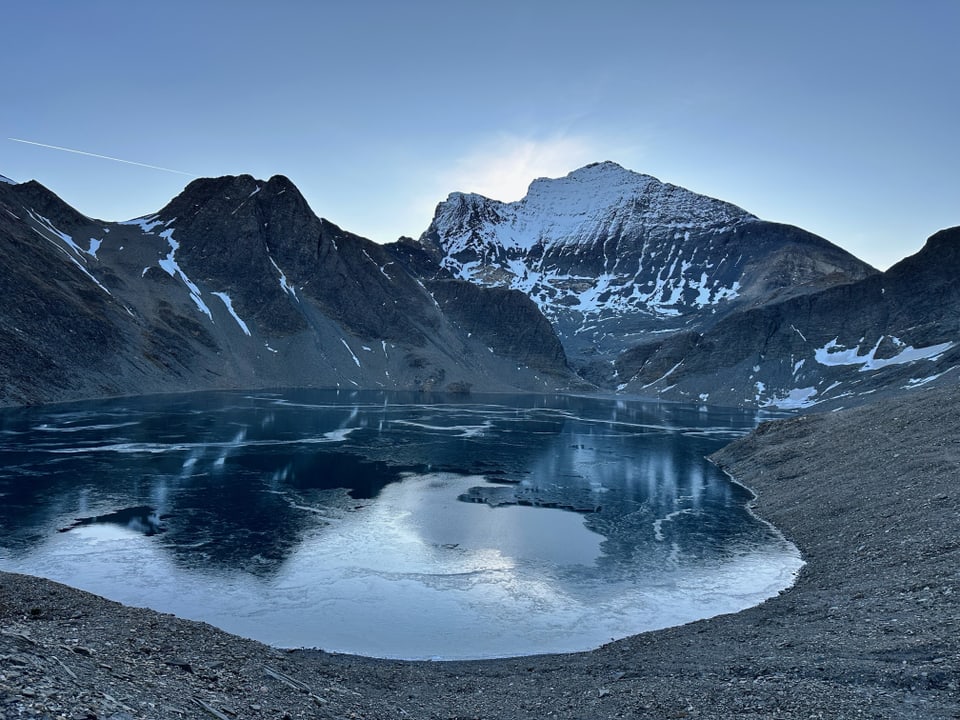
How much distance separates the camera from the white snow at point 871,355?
147 m

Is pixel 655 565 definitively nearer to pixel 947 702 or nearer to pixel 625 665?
pixel 625 665

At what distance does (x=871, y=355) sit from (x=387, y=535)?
543 feet

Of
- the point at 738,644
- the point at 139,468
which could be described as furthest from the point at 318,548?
the point at 139,468

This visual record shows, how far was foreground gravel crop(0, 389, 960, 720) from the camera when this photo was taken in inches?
549

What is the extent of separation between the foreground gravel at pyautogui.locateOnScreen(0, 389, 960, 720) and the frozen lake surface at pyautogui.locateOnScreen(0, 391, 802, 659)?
3.06 m

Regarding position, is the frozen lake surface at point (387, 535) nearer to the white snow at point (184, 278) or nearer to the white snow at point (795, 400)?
the white snow at point (795, 400)

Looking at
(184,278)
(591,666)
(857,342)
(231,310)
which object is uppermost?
(184,278)

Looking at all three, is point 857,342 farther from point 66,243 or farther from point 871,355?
point 66,243

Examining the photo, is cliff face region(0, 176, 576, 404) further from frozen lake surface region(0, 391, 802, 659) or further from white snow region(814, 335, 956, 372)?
white snow region(814, 335, 956, 372)

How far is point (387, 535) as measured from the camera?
39312mm

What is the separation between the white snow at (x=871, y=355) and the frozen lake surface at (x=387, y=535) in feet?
330

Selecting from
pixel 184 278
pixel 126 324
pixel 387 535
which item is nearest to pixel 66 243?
pixel 184 278

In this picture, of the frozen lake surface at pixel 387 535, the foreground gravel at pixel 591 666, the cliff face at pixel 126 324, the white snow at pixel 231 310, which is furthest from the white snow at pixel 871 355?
the white snow at pixel 231 310

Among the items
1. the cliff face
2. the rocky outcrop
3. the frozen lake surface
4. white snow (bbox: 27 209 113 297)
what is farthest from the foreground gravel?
white snow (bbox: 27 209 113 297)
